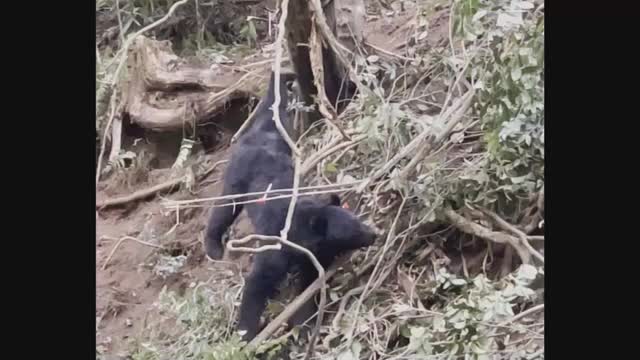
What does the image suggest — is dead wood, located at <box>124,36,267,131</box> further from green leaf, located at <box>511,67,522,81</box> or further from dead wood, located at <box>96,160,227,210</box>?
green leaf, located at <box>511,67,522,81</box>

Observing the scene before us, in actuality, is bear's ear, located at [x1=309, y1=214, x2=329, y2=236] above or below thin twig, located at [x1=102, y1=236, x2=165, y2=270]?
above

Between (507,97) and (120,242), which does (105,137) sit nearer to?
(120,242)

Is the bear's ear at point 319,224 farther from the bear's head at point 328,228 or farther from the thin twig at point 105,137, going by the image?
the thin twig at point 105,137

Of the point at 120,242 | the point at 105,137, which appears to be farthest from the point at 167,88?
the point at 120,242

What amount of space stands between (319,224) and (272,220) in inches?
3.4

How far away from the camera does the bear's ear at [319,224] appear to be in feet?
5.35

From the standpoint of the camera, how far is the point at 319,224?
64.2 inches

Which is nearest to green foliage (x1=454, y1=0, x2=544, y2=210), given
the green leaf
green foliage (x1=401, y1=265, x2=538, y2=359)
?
the green leaf

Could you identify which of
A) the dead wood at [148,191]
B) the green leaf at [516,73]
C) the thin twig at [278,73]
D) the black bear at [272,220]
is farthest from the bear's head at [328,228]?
the green leaf at [516,73]

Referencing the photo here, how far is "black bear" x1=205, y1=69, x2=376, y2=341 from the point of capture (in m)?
1.63

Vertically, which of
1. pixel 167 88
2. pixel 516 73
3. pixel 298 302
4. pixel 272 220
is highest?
pixel 516 73

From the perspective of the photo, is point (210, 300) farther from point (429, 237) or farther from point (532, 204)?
point (532, 204)

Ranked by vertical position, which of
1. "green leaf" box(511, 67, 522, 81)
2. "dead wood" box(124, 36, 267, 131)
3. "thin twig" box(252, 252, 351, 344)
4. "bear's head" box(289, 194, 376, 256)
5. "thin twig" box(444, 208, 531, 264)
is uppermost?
"green leaf" box(511, 67, 522, 81)
